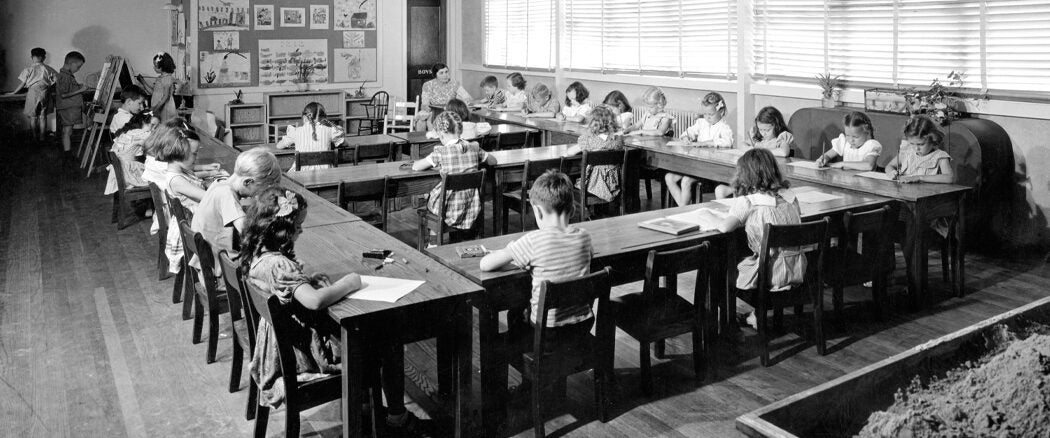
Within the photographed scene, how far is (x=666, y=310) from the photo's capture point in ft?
13.1

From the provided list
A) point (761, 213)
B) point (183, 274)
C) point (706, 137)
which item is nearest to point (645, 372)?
point (761, 213)

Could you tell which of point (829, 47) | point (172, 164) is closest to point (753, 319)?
point (172, 164)

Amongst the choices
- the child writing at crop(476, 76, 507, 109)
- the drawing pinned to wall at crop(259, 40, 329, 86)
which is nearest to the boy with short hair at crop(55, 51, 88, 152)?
the drawing pinned to wall at crop(259, 40, 329, 86)

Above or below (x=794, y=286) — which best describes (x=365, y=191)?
above

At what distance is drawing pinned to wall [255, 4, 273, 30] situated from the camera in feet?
41.8

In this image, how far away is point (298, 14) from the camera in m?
13.1

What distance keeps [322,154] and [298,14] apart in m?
6.95

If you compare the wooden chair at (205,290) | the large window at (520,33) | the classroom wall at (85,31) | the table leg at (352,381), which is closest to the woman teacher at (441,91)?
the large window at (520,33)

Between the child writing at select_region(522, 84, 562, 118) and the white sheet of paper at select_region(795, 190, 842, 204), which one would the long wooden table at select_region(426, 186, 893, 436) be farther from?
the child writing at select_region(522, 84, 562, 118)

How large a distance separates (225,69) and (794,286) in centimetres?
1024

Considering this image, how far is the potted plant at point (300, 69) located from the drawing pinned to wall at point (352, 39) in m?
0.66

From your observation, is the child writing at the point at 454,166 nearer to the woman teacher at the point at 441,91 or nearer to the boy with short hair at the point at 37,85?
the woman teacher at the point at 441,91

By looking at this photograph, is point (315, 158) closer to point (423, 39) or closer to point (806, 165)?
point (806, 165)

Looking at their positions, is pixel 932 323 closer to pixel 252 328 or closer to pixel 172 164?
pixel 252 328
